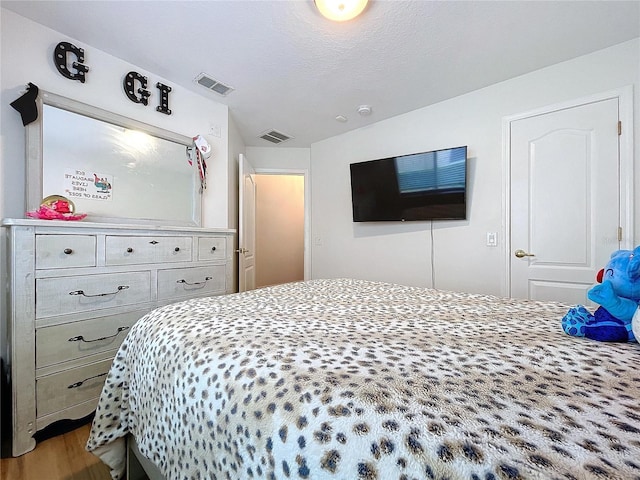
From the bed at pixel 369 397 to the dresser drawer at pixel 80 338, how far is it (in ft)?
2.34

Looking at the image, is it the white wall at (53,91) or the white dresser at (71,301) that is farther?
the white wall at (53,91)

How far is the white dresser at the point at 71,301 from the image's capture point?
1350 millimetres

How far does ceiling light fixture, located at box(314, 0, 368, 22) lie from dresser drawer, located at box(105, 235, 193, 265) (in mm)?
1744

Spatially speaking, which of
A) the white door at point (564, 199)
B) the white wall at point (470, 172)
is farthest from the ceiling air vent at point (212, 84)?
the white door at point (564, 199)

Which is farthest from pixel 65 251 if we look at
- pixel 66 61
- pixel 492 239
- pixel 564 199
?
pixel 564 199

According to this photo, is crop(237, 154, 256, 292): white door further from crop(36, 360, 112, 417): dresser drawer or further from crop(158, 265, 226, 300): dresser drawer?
crop(36, 360, 112, 417): dresser drawer

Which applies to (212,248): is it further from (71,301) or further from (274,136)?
(274,136)

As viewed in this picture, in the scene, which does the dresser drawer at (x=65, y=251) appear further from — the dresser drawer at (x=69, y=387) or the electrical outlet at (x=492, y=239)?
the electrical outlet at (x=492, y=239)

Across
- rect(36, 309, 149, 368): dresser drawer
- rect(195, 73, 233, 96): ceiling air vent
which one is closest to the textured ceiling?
rect(195, 73, 233, 96): ceiling air vent

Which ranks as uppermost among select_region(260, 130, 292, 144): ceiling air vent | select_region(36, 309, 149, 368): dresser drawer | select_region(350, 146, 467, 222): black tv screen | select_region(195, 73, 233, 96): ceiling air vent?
select_region(195, 73, 233, 96): ceiling air vent

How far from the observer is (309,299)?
52.2 inches

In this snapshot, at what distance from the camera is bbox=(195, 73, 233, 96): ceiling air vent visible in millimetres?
2330

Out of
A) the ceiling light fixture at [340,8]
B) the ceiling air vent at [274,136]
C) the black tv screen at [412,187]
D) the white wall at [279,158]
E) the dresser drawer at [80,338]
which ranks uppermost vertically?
the ceiling air vent at [274,136]

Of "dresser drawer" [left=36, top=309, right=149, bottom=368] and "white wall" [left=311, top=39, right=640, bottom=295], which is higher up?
"white wall" [left=311, top=39, right=640, bottom=295]
